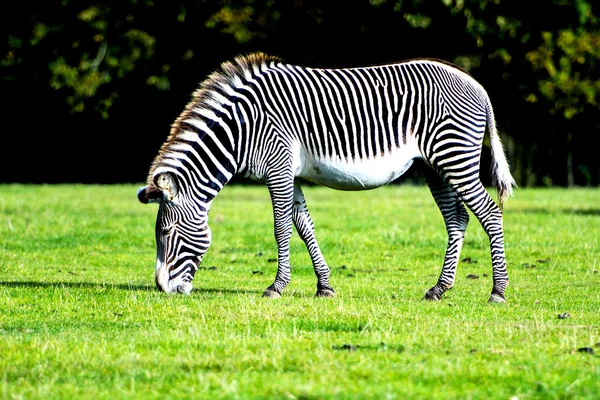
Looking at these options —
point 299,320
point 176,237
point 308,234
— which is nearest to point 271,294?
point 308,234

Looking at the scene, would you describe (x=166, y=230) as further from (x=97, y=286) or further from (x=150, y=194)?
(x=97, y=286)

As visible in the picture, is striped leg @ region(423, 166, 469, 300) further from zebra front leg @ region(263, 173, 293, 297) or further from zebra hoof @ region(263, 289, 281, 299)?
zebra hoof @ region(263, 289, 281, 299)

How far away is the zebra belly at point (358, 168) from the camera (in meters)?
11.8

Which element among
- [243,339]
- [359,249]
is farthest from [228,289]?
[359,249]

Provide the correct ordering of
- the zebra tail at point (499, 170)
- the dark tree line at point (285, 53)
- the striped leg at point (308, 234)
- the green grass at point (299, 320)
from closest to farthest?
1. the green grass at point (299, 320)
2. the striped leg at point (308, 234)
3. the zebra tail at point (499, 170)
4. the dark tree line at point (285, 53)

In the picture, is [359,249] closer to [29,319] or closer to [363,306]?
[363,306]

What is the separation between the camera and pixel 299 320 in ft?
30.8

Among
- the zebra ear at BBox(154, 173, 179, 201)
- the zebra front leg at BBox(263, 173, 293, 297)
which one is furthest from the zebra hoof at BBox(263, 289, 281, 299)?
the zebra ear at BBox(154, 173, 179, 201)

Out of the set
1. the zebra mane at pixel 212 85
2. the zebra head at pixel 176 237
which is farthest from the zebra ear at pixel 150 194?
the zebra mane at pixel 212 85

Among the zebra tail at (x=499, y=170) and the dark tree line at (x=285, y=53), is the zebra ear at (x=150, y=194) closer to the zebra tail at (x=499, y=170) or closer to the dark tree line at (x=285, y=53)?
the zebra tail at (x=499, y=170)

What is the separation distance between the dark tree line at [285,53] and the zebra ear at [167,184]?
2365 centimetres

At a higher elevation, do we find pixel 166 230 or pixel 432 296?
pixel 166 230

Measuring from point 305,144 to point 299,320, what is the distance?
9.79 feet

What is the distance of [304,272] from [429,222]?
7326mm
